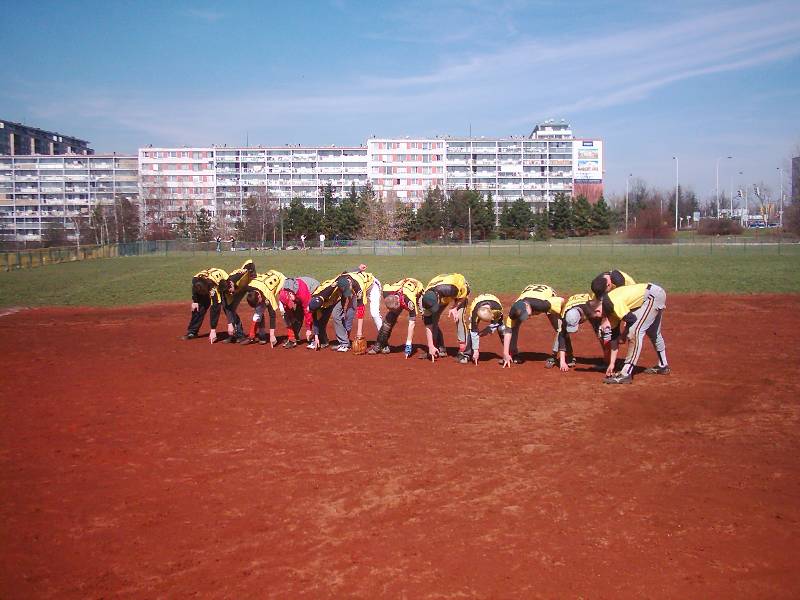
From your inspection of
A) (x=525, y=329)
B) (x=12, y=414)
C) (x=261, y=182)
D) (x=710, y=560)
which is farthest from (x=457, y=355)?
(x=261, y=182)

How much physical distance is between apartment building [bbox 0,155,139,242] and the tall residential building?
910cm

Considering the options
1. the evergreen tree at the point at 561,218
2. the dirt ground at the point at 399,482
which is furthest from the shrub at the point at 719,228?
the dirt ground at the point at 399,482

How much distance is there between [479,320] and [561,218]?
8658cm

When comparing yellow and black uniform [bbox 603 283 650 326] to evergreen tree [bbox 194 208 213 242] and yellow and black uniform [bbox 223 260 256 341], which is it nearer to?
yellow and black uniform [bbox 223 260 256 341]

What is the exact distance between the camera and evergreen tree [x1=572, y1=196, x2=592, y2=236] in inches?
3750

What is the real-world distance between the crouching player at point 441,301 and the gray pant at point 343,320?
1.74 meters

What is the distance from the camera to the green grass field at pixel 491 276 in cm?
2767

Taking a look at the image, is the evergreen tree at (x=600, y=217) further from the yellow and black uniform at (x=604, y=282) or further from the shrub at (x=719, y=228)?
the yellow and black uniform at (x=604, y=282)

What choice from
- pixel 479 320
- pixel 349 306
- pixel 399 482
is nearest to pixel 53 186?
pixel 349 306

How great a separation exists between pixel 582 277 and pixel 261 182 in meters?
94.8

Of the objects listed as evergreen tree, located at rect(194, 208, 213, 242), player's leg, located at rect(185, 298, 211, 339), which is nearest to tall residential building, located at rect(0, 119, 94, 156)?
evergreen tree, located at rect(194, 208, 213, 242)

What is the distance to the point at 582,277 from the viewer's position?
32.4 metres

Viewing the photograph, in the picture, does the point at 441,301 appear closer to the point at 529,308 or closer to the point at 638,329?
the point at 529,308

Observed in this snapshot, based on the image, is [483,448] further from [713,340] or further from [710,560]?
[713,340]
